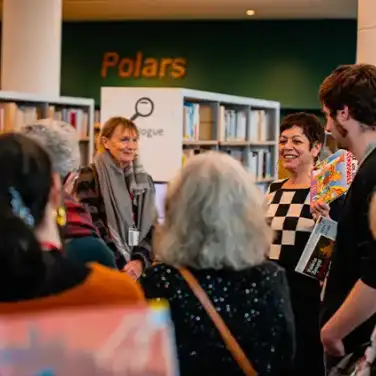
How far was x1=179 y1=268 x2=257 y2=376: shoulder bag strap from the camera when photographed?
2.05 meters

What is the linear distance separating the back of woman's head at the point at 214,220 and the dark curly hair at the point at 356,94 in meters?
0.53

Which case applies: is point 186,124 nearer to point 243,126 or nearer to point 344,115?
point 243,126

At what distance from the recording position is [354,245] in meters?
2.34

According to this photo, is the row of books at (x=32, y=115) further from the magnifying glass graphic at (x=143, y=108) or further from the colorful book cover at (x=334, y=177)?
the colorful book cover at (x=334, y=177)

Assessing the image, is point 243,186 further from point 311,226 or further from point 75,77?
point 75,77

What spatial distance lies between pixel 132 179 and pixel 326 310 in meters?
2.15

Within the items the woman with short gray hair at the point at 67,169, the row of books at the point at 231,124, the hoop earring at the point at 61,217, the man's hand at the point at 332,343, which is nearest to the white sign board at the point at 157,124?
the row of books at the point at 231,124

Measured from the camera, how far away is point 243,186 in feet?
6.97

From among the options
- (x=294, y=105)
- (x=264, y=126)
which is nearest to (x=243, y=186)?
(x=264, y=126)

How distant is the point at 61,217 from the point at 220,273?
0.57 metres


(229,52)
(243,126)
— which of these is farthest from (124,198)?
(229,52)

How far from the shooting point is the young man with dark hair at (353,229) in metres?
2.25

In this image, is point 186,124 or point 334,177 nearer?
point 334,177

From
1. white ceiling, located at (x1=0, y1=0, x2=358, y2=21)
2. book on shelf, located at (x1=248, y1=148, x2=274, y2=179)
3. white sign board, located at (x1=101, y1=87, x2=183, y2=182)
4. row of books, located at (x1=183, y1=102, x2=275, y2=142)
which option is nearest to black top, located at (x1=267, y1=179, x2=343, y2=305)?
white sign board, located at (x1=101, y1=87, x2=183, y2=182)
